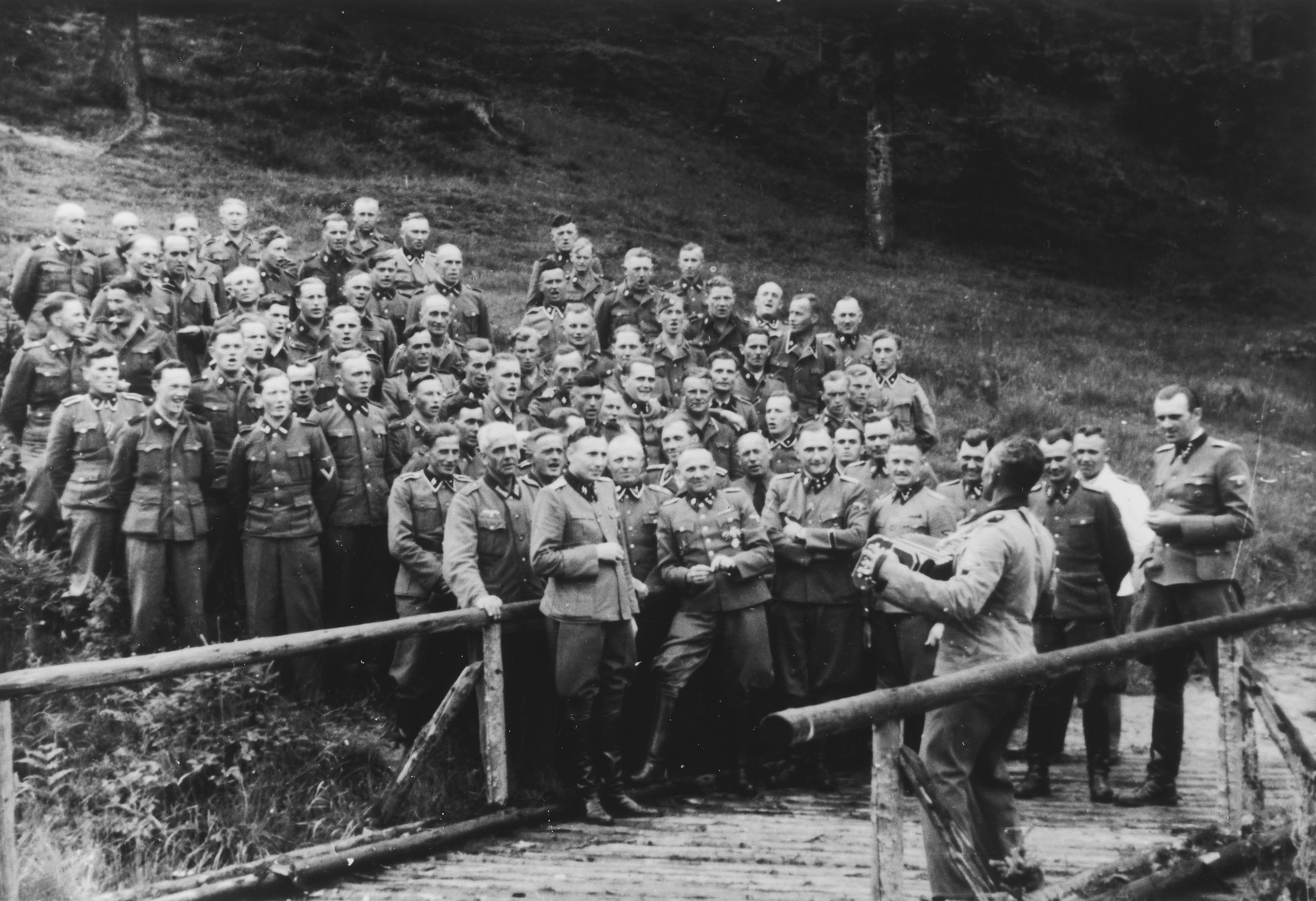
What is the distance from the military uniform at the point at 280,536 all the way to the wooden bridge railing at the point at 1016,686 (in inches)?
147

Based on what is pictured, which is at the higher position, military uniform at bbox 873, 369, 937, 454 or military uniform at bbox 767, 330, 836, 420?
military uniform at bbox 767, 330, 836, 420

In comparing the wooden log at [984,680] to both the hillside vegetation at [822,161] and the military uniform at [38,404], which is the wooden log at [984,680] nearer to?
the military uniform at [38,404]

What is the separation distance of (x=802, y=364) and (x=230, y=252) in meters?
5.32

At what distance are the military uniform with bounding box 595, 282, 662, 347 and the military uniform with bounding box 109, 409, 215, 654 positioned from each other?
15.5 feet

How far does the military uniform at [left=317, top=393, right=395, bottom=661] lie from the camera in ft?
26.7

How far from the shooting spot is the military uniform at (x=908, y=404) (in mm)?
10273

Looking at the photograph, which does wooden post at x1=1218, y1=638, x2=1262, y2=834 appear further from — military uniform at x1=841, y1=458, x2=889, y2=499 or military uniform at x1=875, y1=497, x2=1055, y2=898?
military uniform at x1=841, y1=458, x2=889, y2=499

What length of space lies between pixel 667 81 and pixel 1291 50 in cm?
1360

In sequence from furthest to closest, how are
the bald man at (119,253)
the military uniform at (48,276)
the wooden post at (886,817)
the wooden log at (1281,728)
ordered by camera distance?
the bald man at (119,253) < the military uniform at (48,276) < the wooden log at (1281,728) < the wooden post at (886,817)

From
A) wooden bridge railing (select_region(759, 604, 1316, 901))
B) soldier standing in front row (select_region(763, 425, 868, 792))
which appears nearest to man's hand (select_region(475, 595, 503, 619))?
wooden bridge railing (select_region(759, 604, 1316, 901))

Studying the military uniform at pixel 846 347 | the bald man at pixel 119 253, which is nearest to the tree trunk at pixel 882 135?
the military uniform at pixel 846 347

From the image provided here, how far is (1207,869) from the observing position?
566cm

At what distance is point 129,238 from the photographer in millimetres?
10000

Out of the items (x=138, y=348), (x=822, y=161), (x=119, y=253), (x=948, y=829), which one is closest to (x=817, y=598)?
(x=948, y=829)
